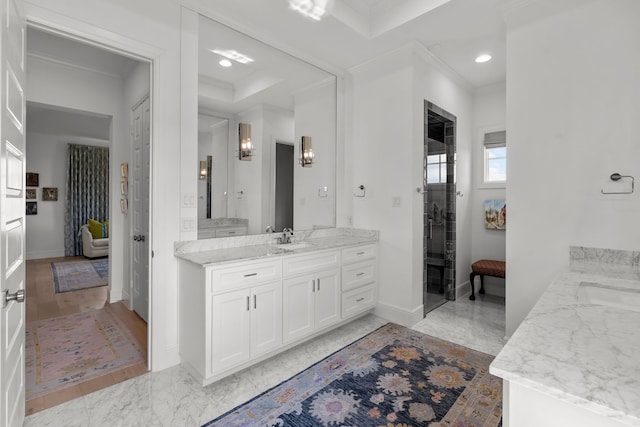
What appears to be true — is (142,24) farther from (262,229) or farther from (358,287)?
(358,287)

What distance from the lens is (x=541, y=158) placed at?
2.46 meters

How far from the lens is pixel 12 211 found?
138 centimetres

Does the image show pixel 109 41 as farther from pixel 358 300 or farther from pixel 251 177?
pixel 358 300

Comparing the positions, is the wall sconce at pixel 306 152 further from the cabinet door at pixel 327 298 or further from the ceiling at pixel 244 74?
the cabinet door at pixel 327 298

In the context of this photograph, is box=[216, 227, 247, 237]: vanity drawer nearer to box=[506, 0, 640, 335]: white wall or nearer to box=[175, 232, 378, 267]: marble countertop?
box=[175, 232, 378, 267]: marble countertop

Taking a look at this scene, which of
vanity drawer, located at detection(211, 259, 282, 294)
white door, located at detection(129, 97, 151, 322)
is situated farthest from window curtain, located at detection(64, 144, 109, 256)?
vanity drawer, located at detection(211, 259, 282, 294)

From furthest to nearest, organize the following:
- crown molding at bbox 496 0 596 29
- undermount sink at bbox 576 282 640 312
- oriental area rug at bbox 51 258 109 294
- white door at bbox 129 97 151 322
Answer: oriental area rug at bbox 51 258 109 294
white door at bbox 129 97 151 322
crown molding at bbox 496 0 596 29
undermount sink at bbox 576 282 640 312

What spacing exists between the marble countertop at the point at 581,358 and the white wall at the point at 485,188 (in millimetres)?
3245

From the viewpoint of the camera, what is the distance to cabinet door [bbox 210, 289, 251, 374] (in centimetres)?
204

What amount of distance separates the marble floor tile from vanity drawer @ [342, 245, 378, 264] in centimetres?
71

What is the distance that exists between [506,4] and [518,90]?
0.70m

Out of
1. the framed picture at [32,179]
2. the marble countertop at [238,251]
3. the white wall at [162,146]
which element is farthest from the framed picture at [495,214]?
the framed picture at [32,179]

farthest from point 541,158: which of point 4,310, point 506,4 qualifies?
point 4,310

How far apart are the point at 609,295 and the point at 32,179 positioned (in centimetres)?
941
